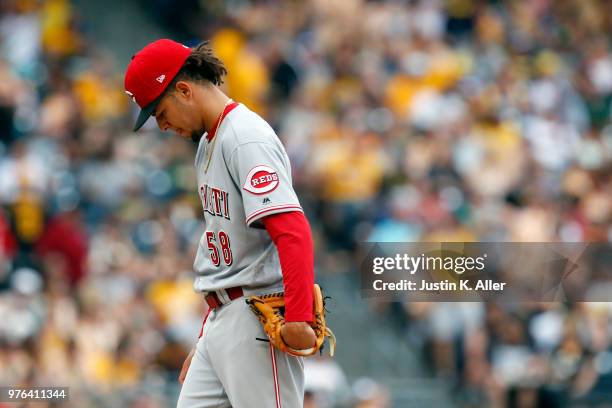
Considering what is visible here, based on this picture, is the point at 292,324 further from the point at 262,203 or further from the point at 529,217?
the point at 529,217

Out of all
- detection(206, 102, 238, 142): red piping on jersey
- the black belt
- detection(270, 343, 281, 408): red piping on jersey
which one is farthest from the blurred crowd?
detection(206, 102, 238, 142): red piping on jersey

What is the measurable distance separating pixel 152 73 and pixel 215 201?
1.50ft

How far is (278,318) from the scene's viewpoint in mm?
3672

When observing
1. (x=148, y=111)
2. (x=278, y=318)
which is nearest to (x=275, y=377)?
(x=278, y=318)

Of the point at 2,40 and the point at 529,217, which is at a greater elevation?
the point at 2,40

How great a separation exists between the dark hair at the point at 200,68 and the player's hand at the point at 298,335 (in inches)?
34.2

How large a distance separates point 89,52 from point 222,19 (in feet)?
4.94

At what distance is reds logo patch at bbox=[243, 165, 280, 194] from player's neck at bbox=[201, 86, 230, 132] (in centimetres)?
28

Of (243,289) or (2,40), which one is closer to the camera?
(243,289)

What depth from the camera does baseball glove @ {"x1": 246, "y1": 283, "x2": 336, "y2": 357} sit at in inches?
143

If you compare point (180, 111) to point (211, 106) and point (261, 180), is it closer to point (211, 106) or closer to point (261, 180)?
point (211, 106)

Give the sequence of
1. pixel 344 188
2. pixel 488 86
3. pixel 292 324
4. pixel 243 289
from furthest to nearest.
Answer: pixel 488 86 → pixel 344 188 → pixel 243 289 → pixel 292 324

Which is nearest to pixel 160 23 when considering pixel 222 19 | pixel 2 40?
pixel 222 19

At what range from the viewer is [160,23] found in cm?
1318
